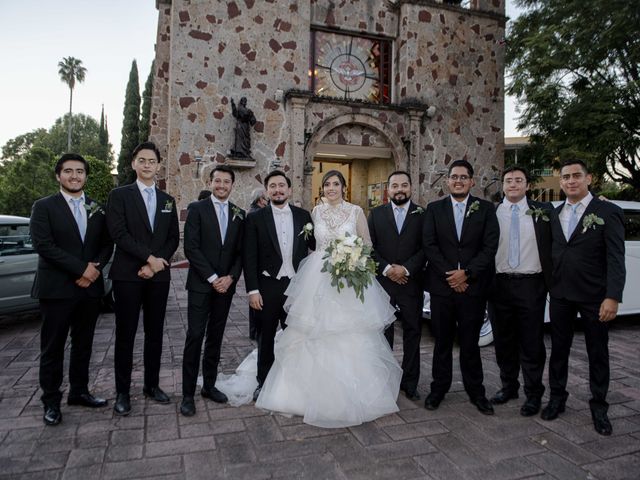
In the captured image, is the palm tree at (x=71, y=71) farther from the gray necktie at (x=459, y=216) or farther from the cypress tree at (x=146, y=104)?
the gray necktie at (x=459, y=216)

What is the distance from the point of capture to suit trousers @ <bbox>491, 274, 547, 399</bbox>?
387 cm

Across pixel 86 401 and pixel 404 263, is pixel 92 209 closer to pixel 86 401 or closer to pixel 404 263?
pixel 86 401

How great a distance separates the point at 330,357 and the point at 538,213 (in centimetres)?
218

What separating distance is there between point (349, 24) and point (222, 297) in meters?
12.1

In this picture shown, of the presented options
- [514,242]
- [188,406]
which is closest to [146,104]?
[188,406]

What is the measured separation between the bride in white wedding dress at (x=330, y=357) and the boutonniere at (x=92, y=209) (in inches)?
68.7

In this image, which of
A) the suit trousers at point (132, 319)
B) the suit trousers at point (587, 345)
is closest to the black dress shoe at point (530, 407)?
the suit trousers at point (587, 345)

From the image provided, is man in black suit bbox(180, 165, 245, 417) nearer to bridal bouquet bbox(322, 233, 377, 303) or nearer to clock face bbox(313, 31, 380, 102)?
bridal bouquet bbox(322, 233, 377, 303)

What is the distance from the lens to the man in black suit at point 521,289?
A: 3855mm

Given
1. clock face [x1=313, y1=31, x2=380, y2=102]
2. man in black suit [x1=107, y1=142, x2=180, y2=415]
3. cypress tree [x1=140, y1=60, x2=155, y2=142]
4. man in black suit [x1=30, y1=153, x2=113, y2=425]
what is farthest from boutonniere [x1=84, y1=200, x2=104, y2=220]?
cypress tree [x1=140, y1=60, x2=155, y2=142]

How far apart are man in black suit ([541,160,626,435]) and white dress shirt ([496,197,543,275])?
17 cm

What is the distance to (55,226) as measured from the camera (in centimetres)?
357

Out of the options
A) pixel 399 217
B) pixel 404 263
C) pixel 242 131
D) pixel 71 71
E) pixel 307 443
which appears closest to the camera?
pixel 307 443

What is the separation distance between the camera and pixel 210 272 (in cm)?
377
